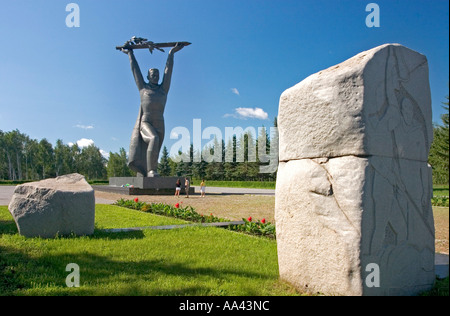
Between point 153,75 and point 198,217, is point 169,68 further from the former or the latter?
point 198,217

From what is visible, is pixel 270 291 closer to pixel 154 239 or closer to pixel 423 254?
pixel 423 254

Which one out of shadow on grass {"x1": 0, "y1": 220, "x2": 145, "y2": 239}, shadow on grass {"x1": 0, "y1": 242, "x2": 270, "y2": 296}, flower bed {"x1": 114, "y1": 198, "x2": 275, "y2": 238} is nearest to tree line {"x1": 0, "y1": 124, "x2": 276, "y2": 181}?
flower bed {"x1": 114, "y1": 198, "x2": 275, "y2": 238}

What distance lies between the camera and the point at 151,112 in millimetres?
16922

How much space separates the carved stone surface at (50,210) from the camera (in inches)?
203

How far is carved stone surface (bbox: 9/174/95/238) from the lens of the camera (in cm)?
516

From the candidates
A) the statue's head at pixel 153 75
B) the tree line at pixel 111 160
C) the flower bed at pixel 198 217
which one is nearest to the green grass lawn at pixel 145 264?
the flower bed at pixel 198 217

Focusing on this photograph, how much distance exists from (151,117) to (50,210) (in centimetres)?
1223

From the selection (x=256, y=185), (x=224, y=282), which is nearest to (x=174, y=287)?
(x=224, y=282)

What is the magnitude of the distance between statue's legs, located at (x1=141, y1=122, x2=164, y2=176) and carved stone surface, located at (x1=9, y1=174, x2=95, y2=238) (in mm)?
11158

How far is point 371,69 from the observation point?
2.76m

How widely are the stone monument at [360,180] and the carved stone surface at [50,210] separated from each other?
12.3 ft

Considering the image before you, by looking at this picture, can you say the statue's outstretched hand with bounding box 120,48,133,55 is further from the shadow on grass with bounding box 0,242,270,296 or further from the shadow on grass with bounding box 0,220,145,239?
the shadow on grass with bounding box 0,242,270,296

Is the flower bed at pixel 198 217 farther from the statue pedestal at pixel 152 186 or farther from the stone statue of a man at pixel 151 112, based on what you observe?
the stone statue of a man at pixel 151 112

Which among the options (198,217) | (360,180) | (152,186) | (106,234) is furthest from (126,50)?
(360,180)
